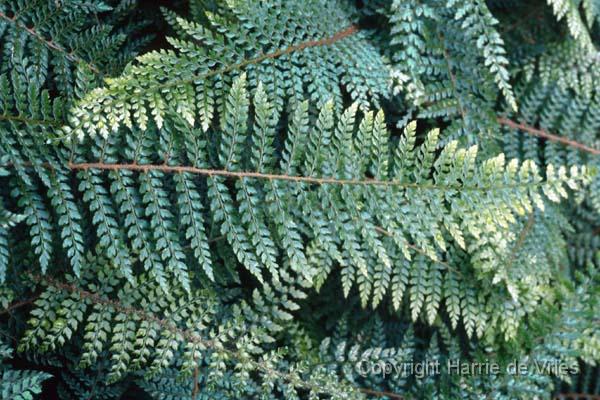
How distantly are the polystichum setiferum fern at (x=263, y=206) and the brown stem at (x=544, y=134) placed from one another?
1 cm

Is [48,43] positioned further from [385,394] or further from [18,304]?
[385,394]

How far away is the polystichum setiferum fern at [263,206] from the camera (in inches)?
54.7

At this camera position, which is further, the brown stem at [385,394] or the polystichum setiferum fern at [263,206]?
the brown stem at [385,394]

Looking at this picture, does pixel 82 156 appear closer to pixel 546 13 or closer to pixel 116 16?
pixel 116 16

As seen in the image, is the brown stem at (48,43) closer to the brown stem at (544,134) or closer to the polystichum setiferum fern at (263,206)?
the polystichum setiferum fern at (263,206)

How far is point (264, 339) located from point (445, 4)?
1109 mm

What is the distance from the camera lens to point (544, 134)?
6.81 ft

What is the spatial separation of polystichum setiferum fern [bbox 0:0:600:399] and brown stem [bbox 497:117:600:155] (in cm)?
1

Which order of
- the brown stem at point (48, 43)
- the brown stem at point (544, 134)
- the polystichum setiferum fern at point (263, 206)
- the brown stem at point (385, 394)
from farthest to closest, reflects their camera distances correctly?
the brown stem at point (544, 134) → the brown stem at point (385, 394) → the brown stem at point (48, 43) → the polystichum setiferum fern at point (263, 206)

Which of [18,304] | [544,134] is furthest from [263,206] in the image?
[544,134]

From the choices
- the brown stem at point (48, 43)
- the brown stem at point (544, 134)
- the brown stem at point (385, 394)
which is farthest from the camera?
the brown stem at point (544, 134)

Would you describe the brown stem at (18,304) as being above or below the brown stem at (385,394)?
above

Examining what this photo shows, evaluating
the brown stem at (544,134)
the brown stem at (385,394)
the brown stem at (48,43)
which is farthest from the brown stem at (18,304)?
the brown stem at (544,134)

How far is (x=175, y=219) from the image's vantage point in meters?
1.53
